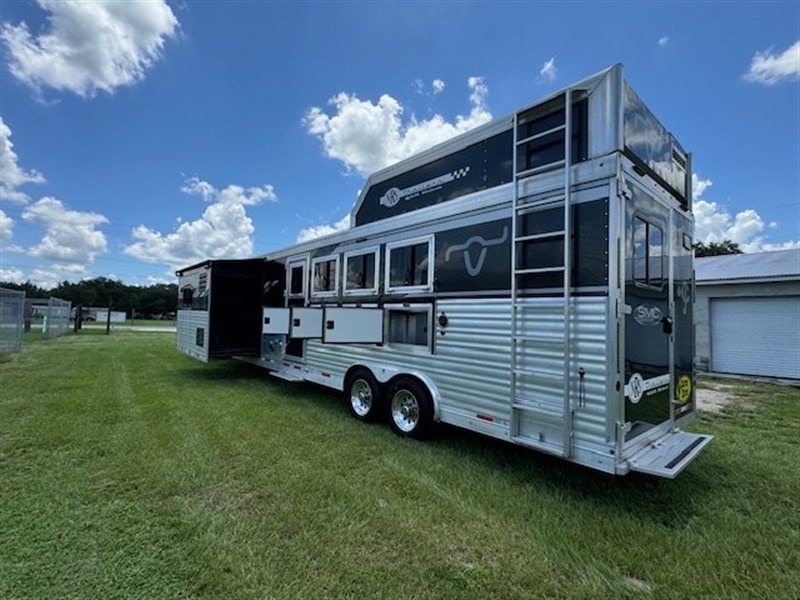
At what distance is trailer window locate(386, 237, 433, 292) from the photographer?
4949mm

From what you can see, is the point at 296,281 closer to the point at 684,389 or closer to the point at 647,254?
the point at 647,254

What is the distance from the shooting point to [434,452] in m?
4.62

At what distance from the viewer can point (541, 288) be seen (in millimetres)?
3717

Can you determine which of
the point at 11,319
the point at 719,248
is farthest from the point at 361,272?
the point at 719,248

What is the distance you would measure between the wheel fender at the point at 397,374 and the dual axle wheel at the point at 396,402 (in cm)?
5

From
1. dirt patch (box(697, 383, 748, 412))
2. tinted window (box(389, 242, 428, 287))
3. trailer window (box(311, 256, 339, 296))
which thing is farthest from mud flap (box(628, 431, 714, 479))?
trailer window (box(311, 256, 339, 296))

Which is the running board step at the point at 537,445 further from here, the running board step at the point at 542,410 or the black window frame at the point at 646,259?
the black window frame at the point at 646,259

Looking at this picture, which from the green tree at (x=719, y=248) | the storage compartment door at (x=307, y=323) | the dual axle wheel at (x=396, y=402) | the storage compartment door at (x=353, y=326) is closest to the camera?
the dual axle wheel at (x=396, y=402)

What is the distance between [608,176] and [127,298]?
83.9 metres

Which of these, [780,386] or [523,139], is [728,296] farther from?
[523,139]

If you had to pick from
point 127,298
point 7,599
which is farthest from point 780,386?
point 127,298

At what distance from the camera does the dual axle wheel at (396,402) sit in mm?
4820

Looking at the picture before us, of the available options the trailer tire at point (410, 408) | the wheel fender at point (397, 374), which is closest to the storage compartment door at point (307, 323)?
the wheel fender at point (397, 374)

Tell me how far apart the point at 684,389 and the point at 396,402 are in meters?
3.19
